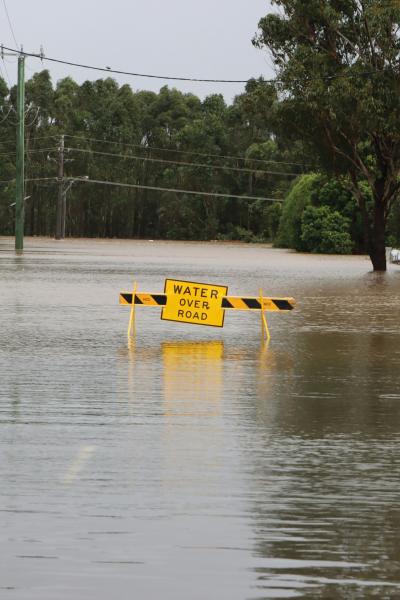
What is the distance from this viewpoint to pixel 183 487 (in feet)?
28.9

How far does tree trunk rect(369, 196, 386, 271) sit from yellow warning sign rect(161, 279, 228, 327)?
32519 millimetres

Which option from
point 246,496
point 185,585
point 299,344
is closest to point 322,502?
point 246,496

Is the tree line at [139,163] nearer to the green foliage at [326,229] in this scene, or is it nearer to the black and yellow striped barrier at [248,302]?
the green foliage at [326,229]

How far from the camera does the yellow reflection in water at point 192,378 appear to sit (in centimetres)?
1296

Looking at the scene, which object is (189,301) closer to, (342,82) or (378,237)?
(342,82)

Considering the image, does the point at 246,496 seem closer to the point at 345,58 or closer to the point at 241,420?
the point at 241,420

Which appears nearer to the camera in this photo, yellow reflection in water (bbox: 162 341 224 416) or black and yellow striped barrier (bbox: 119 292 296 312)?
yellow reflection in water (bbox: 162 341 224 416)

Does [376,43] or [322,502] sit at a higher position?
[376,43]

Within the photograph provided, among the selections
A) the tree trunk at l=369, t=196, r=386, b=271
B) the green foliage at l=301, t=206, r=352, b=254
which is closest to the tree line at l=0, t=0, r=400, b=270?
the green foliage at l=301, t=206, r=352, b=254

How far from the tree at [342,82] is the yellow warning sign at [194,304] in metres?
27.2

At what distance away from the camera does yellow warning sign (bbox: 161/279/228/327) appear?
20.7 m

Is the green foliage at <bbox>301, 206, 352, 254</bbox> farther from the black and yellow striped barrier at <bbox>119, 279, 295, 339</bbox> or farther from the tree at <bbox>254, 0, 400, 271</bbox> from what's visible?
the black and yellow striped barrier at <bbox>119, 279, 295, 339</bbox>

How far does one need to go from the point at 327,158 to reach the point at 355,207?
3544 cm

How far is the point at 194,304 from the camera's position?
21.0 meters
